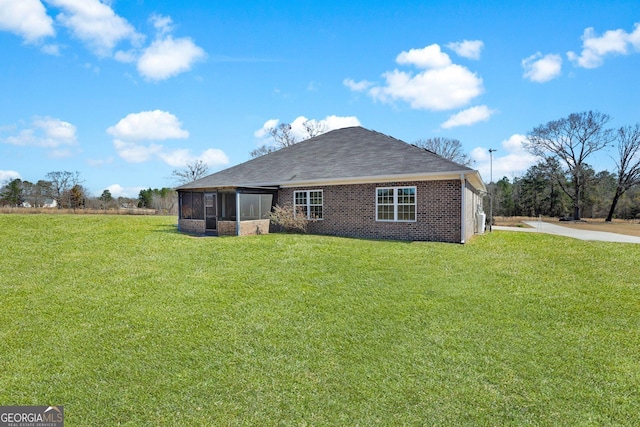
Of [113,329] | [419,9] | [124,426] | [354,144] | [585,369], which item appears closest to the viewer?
[124,426]

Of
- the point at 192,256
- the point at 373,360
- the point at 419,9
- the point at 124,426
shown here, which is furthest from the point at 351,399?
the point at 419,9

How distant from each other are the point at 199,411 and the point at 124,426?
0.77 m

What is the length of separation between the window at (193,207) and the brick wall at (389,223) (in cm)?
555

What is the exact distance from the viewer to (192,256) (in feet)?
35.8

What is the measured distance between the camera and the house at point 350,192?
13.9 m

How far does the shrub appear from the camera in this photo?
16520 mm

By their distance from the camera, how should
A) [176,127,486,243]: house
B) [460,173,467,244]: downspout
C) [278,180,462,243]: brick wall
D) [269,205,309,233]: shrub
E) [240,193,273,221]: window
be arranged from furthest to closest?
1. [240,193,273,221]: window
2. [269,205,309,233]: shrub
3. [176,127,486,243]: house
4. [278,180,462,243]: brick wall
5. [460,173,467,244]: downspout

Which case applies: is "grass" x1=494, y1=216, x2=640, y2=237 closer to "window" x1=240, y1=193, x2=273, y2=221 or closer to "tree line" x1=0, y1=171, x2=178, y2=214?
"window" x1=240, y1=193, x2=273, y2=221

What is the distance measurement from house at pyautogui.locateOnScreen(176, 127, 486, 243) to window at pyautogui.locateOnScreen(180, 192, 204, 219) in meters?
0.06

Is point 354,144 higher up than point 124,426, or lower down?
higher up

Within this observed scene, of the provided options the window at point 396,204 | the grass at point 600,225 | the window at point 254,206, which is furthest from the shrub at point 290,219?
the grass at point 600,225

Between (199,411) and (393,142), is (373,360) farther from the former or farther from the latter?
(393,142)

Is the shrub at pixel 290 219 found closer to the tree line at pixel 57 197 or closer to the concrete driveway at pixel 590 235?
the concrete driveway at pixel 590 235

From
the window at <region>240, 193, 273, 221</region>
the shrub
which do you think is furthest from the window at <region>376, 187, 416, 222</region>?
the window at <region>240, 193, 273, 221</region>
